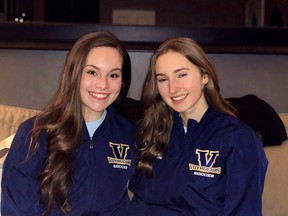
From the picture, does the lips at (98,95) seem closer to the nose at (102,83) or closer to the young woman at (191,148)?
the nose at (102,83)

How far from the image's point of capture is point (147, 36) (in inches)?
86.0

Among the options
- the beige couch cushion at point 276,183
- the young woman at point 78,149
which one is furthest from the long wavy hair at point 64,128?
the beige couch cushion at point 276,183

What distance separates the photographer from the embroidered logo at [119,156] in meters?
1.60

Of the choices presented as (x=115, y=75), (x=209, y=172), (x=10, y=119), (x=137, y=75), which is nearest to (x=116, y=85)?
(x=115, y=75)

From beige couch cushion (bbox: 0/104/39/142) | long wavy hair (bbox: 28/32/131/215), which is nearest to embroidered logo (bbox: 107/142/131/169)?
long wavy hair (bbox: 28/32/131/215)

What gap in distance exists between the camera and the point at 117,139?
5.36 ft

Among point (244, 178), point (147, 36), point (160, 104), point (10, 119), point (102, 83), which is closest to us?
point (244, 178)

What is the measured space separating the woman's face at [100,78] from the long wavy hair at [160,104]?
147 millimetres

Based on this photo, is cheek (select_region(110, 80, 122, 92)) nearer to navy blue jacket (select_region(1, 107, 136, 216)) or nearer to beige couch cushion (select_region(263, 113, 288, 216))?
navy blue jacket (select_region(1, 107, 136, 216))

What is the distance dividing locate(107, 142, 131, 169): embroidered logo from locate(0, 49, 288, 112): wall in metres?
0.67

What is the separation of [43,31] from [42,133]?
76 centimetres

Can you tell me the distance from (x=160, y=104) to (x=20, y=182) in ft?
1.80

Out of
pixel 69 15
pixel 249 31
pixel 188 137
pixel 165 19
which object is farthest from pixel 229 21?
pixel 188 137

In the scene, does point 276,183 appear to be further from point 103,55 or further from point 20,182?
point 20,182
